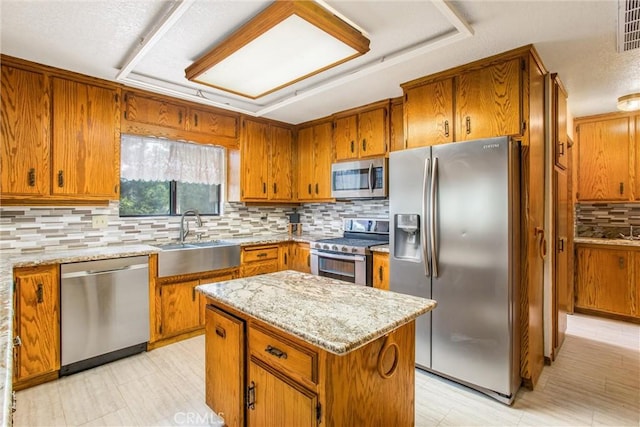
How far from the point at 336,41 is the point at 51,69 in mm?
2369

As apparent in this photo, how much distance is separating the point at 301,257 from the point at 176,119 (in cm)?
207

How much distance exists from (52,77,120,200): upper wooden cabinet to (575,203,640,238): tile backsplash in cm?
550

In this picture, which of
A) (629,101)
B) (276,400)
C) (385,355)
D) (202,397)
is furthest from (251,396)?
(629,101)

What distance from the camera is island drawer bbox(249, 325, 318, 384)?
3.90 feet

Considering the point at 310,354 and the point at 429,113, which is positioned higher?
the point at 429,113

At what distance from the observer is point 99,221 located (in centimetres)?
303

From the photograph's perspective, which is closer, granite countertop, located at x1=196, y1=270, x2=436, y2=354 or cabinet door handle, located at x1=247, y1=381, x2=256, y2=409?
granite countertop, located at x1=196, y1=270, x2=436, y2=354

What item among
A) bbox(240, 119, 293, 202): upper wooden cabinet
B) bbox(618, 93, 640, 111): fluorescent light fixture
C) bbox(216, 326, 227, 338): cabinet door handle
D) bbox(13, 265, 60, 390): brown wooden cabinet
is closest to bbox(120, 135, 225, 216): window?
bbox(240, 119, 293, 202): upper wooden cabinet

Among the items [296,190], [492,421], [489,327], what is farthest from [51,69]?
[492,421]

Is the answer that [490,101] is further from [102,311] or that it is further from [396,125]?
[102,311]

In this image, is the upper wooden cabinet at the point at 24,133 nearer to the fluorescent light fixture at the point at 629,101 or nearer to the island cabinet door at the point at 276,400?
the island cabinet door at the point at 276,400

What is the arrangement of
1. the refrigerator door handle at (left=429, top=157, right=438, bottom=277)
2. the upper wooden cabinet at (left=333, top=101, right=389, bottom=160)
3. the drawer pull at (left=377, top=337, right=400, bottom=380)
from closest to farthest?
1. the drawer pull at (left=377, top=337, right=400, bottom=380)
2. the refrigerator door handle at (left=429, top=157, right=438, bottom=277)
3. the upper wooden cabinet at (left=333, top=101, right=389, bottom=160)

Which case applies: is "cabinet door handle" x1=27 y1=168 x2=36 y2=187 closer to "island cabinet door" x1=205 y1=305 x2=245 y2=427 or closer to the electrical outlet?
the electrical outlet

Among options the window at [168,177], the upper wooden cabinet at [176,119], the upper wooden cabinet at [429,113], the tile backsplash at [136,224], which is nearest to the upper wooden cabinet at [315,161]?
the tile backsplash at [136,224]
